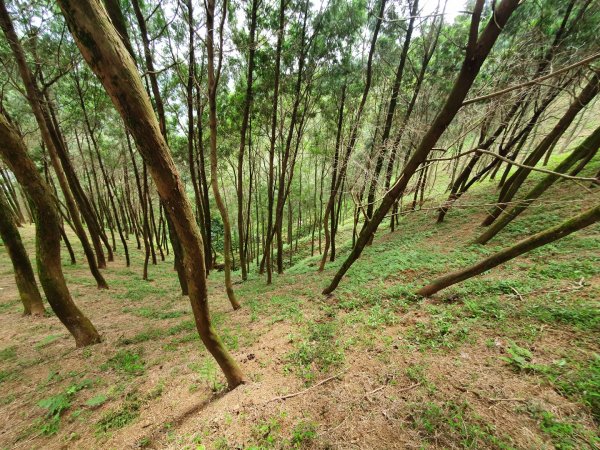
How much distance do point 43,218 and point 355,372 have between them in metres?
5.92

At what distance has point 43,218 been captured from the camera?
12.9 feet

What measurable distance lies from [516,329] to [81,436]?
598 centimetres

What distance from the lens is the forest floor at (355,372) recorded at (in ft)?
7.48

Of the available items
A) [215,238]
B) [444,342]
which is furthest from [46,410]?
[215,238]

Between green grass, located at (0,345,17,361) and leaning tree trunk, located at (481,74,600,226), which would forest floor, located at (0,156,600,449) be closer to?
green grass, located at (0,345,17,361)

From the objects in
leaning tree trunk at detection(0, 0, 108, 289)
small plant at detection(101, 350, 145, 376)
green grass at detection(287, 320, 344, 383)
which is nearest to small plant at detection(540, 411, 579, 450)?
green grass at detection(287, 320, 344, 383)

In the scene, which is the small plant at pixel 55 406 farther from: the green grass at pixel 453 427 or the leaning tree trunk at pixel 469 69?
the leaning tree trunk at pixel 469 69

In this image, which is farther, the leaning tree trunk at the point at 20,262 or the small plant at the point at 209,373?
the leaning tree trunk at the point at 20,262

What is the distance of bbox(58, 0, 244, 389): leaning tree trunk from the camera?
1.49 meters

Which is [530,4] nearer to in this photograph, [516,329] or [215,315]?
[516,329]

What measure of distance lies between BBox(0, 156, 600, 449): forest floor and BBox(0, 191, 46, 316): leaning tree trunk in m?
0.39

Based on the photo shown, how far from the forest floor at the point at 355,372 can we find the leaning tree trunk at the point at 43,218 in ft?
3.98

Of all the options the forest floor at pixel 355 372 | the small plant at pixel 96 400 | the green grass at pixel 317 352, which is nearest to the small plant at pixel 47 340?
the forest floor at pixel 355 372

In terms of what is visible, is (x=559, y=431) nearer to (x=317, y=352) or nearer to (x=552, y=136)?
(x=317, y=352)
